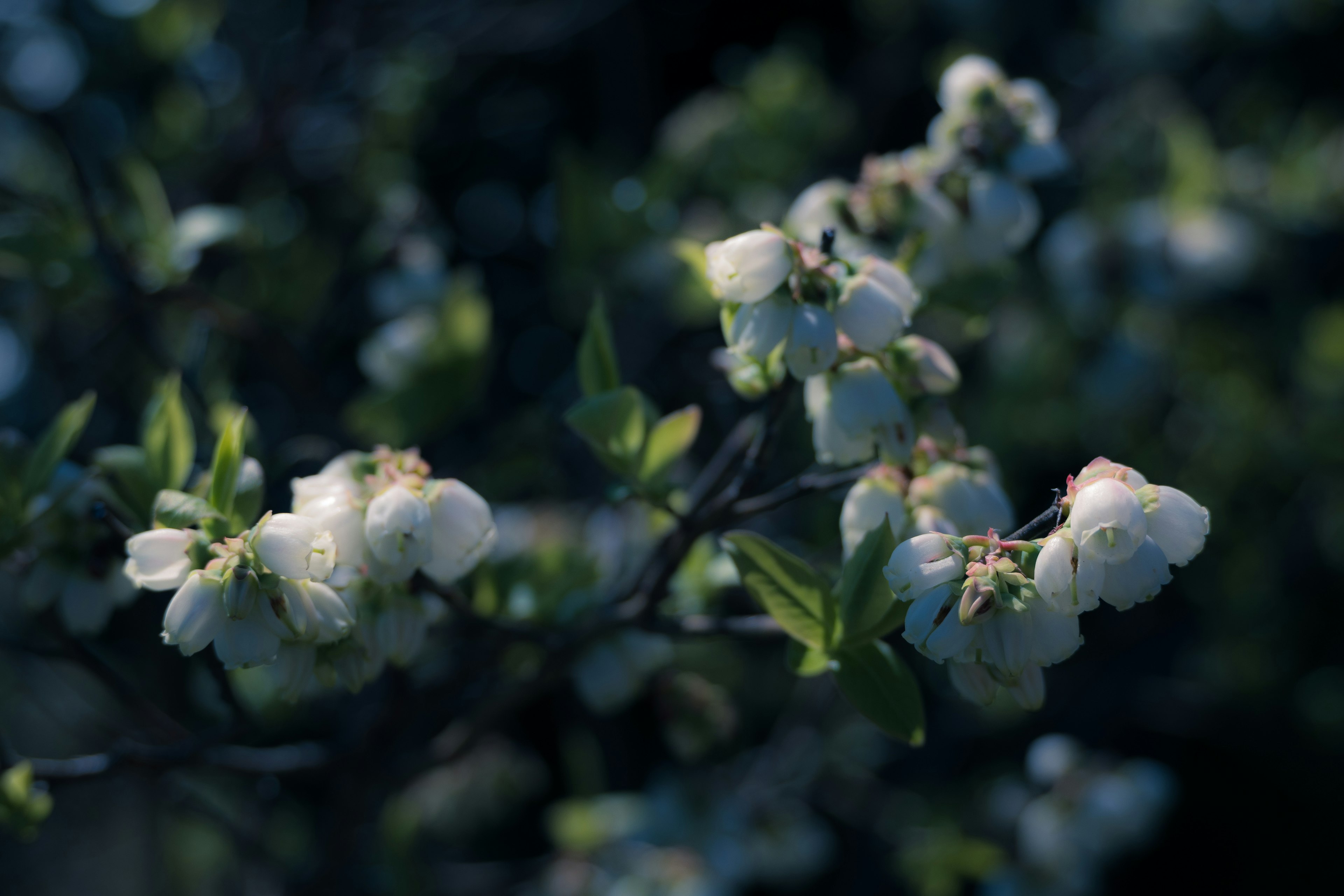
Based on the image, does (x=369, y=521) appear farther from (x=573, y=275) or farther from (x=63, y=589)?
(x=573, y=275)

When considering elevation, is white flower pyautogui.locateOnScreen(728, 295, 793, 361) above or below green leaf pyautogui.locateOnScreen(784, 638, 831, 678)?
above

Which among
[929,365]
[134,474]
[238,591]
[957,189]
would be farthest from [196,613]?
[957,189]

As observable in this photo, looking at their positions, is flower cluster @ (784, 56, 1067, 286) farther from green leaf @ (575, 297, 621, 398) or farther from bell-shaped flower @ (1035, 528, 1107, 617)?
bell-shaped flower @ (1035, 528, 1107, 617)

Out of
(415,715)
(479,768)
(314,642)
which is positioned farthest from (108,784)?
(314,642)

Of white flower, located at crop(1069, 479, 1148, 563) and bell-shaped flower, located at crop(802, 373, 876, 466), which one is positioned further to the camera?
bell-shaped flower, located at crop(802, 373, 876, 466)

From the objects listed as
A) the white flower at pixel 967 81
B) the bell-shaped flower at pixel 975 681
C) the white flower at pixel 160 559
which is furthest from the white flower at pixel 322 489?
the white flower at pixel 967 81

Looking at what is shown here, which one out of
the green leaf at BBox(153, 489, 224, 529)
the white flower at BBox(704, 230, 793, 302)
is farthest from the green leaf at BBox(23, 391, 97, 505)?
the white flower at BBox(704, 230, 793, 302)

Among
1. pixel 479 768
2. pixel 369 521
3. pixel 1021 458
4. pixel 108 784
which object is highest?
pixel 369 521

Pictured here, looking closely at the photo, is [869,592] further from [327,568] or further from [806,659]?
[327,568]
